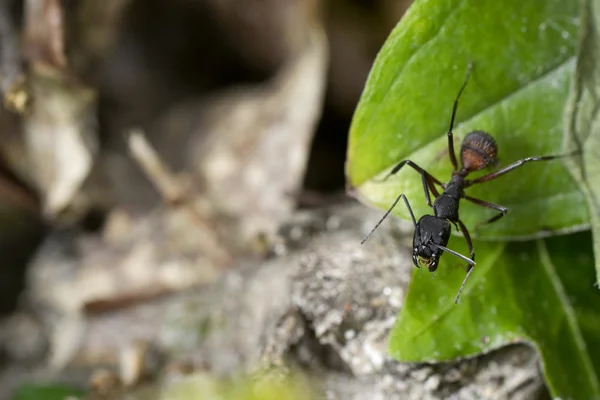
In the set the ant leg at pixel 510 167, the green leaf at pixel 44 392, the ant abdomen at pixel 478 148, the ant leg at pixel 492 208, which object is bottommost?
the green leaf at pixel 44 392

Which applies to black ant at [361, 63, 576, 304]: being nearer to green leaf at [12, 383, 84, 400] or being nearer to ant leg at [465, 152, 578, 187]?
ant leg at [465, 152, 578, 187]

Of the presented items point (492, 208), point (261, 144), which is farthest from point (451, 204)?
point (261, 144)

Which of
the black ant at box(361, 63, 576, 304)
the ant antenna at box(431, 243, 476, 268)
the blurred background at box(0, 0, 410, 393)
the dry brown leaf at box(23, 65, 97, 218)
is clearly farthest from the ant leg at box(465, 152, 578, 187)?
the dry brown leaf at box(23, 65, 97, 218)

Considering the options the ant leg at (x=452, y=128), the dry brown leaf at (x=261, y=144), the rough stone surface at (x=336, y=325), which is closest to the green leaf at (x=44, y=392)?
the rough stone surface at (x=336, y=325)

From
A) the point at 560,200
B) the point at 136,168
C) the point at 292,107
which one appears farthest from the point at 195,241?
the point at 560,200

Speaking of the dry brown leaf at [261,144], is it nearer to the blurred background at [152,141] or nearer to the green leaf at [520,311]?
the blurred background at [152,141]

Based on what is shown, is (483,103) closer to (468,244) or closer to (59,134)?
(468,244)
